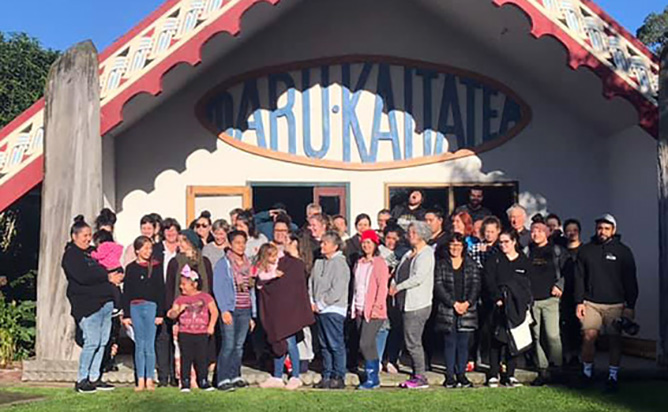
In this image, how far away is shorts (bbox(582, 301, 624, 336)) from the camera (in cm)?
784

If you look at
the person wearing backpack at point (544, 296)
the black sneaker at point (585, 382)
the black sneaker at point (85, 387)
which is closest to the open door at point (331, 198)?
the person wearing backpack at point (544, 296)

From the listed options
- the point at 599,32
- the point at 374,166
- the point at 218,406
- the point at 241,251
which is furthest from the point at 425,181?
the point at 218,406

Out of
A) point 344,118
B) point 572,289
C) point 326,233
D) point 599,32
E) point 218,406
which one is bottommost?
point 218,406

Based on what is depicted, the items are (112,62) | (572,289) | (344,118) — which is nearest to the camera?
(572,289)

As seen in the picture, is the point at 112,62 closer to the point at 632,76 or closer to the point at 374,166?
the point at 374,166

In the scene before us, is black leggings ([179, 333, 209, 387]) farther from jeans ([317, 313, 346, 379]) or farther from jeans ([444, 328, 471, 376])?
jeans ([444, 328, 471, 376])

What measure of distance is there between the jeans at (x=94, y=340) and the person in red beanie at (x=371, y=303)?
8.36 ft

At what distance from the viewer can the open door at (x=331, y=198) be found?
11.2m

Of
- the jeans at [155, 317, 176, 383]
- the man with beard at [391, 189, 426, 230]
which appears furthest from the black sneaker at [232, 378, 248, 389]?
the man with beard at [391, 189, 426, 230]

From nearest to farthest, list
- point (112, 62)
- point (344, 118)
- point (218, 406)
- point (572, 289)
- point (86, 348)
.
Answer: point (218, 406) → point (86, 348) → point (572, 289) → point (112, 62) → point (344, 118)

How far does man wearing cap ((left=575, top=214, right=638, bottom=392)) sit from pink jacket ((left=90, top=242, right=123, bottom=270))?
4726mm

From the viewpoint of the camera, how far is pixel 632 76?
30.0ft

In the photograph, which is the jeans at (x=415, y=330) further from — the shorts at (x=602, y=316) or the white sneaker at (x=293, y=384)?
the shorts at (x=602, y=316)

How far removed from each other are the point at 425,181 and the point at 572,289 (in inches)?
137
